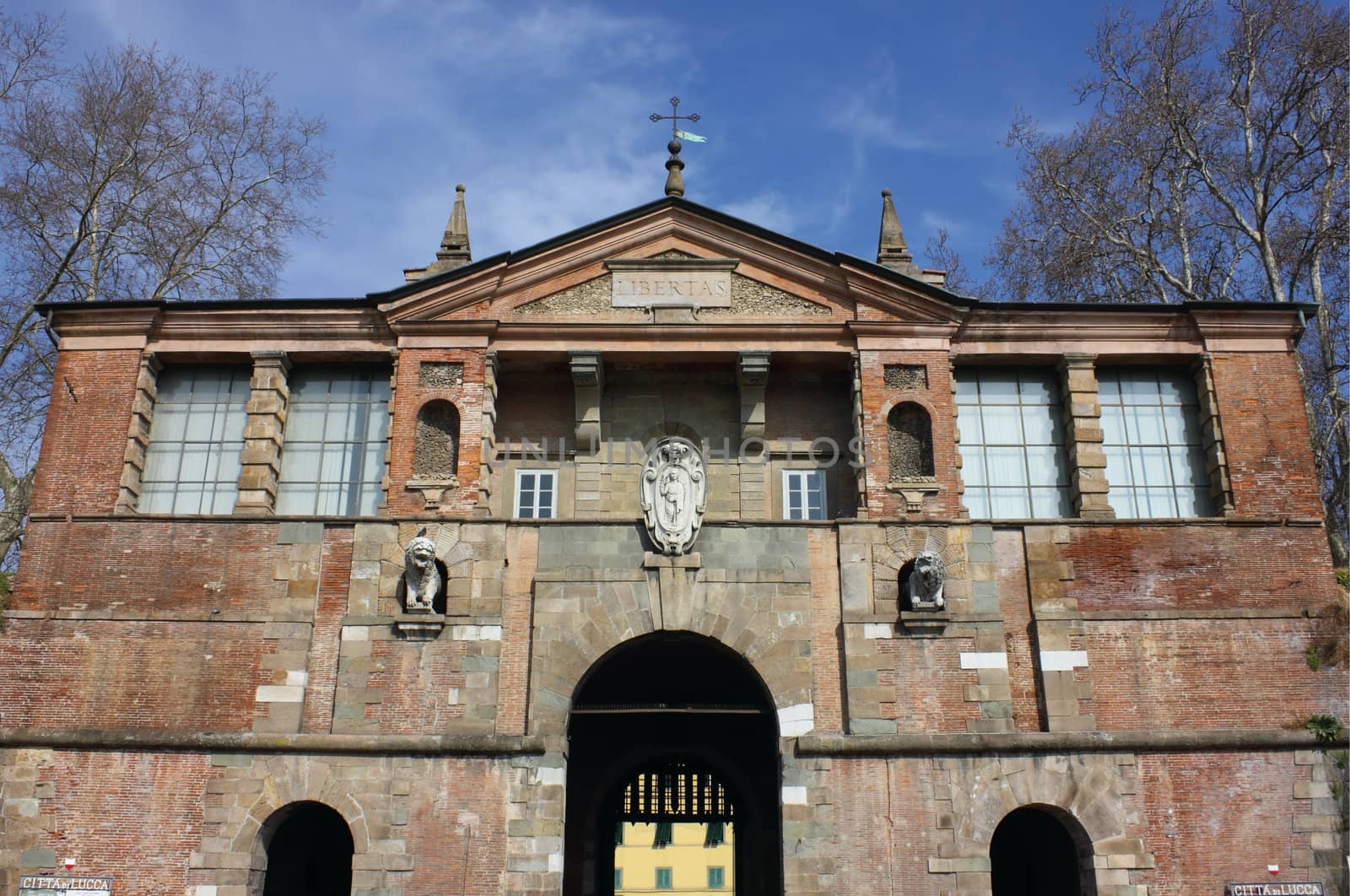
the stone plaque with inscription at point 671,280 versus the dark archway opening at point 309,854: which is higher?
the stone plaque with inscription at point 671,280

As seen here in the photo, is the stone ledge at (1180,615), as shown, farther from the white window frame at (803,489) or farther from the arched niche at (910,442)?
the white window frame at (803,489)

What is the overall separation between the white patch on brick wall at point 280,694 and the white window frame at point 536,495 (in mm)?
4235

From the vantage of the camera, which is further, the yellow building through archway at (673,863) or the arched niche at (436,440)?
the yellow building through archway at (673,863)

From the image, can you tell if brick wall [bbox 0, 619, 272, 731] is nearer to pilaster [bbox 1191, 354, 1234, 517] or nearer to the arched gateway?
the arched gateway

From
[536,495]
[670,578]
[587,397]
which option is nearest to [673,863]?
[536,495]

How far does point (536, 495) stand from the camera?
1897 centimetres

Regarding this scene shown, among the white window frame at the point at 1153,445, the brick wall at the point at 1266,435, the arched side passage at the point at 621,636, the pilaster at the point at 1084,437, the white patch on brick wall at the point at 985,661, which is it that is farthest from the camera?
the white window frame at the point at 1153,445

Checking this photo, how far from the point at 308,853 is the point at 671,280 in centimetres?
1073

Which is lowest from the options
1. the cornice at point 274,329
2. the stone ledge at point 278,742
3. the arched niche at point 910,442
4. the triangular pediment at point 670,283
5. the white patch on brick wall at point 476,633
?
the stone ledge at point 278,742

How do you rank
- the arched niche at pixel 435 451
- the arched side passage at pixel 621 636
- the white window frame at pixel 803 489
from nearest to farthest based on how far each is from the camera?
the arched side passage at pixel 621 636
the arched niche at pixel 435 451
the white window frame at pixel 803 489

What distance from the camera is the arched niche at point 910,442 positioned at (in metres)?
18.2

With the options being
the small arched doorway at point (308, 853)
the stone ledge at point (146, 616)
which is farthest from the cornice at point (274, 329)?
the small arched doorway at point (308, 853)

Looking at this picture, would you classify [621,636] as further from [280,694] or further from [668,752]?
[668,752]

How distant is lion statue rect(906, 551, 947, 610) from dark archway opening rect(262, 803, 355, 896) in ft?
28.8
